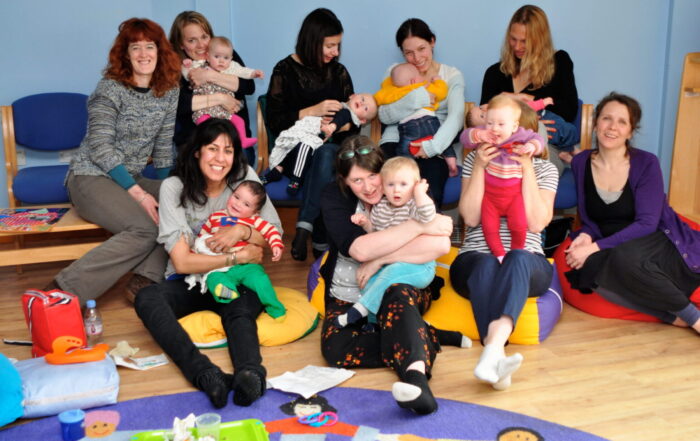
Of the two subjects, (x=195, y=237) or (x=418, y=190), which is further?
(x=195, y=237)

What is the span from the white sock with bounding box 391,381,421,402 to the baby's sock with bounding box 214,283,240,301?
0.98 meters

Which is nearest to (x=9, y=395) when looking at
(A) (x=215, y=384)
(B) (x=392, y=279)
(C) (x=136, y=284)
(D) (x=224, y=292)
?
(A) (x=215, y=384)

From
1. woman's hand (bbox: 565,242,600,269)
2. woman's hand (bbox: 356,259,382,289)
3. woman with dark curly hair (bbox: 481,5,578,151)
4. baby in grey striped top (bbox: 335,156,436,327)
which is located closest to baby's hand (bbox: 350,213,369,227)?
baby in grey striped top (bbox: 335,156,436,327)

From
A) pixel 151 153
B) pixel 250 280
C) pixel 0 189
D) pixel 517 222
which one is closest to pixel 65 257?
pixel 151 153

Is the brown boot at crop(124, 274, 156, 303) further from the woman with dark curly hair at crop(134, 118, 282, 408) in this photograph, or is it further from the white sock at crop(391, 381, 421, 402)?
the white sock at crop(391, 381, 421, 402)

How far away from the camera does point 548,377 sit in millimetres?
2740

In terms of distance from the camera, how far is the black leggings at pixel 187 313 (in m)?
2.70

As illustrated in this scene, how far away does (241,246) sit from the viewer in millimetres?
3170

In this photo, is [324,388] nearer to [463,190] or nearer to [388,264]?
[388,264]

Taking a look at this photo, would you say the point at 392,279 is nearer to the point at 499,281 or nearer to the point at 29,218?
the point at 499,281

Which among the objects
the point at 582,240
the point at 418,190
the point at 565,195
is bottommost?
the point at 582,240

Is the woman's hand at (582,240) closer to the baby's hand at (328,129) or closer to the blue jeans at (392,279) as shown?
the blue jeans at (392,279)

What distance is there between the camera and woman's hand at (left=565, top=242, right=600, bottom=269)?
333 centimetres

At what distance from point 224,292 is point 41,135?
2.10 m
